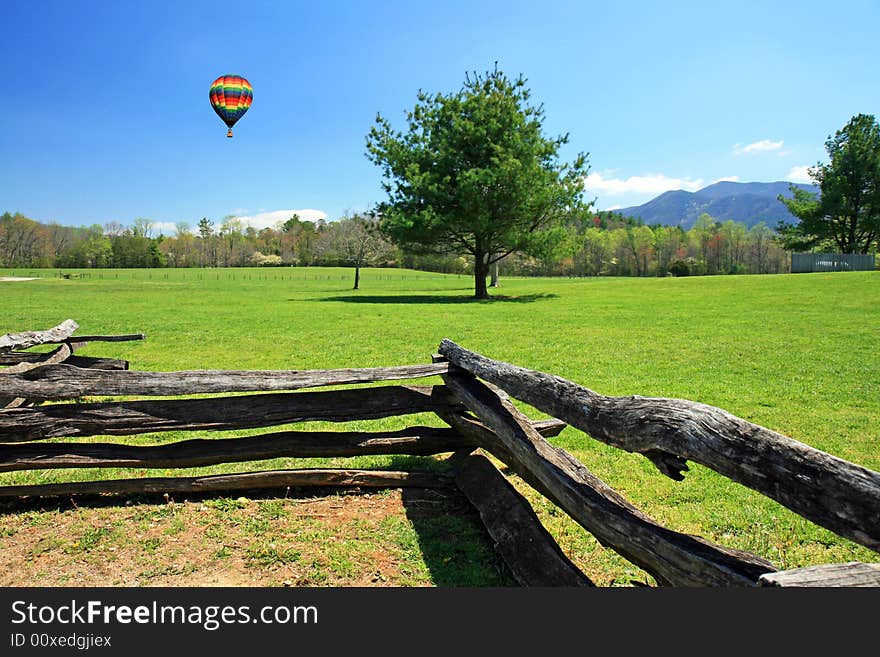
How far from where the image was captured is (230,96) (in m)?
30.9

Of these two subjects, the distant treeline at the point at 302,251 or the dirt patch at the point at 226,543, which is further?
the distant treeline at the point at 302,251

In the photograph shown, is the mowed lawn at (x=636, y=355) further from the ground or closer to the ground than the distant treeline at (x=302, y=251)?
closer to the ground

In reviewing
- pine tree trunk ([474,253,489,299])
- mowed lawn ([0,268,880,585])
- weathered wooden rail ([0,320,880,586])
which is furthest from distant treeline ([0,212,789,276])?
weathered wooden rail ([0,320,880,586])

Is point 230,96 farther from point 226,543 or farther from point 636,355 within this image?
point 226,543

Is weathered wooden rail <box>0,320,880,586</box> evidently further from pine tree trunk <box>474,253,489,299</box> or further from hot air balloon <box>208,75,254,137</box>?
hot air balloon <box>208,75,254,137</box>

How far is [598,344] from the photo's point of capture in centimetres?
1356

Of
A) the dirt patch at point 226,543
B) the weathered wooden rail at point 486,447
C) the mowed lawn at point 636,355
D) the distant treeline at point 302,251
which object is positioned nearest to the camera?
the weathered wooden rail at point 486,447

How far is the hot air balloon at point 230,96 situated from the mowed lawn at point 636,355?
43.7 feet

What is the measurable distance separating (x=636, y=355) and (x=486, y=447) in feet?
27.0

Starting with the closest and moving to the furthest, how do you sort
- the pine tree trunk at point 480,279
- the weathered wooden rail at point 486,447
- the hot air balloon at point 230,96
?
the weathered wooden rail at point 486,447 < the hot air balloon at point 230,96 < the pine tree trunk at point 480,279

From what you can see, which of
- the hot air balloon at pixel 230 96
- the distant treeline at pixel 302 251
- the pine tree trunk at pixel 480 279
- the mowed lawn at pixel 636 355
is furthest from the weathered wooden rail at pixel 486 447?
the distant treeline at pixel 302 251

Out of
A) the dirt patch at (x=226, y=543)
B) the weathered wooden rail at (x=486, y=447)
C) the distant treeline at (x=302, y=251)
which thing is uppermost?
the distant treeline at (x=302, y=251)

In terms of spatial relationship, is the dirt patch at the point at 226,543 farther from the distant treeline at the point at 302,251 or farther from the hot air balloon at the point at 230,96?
the distant treeline at the point at 302,251

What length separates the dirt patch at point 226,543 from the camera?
3.47 meters
